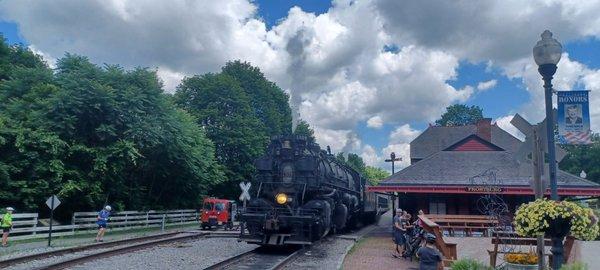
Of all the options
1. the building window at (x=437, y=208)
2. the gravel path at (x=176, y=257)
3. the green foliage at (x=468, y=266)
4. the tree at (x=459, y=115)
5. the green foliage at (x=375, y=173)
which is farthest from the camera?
the green foliage at (x=375, y=173)

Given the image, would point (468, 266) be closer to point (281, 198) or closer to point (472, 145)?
point (281, 198)

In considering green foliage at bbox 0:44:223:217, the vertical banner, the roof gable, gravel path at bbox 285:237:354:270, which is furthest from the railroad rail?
the roof gable

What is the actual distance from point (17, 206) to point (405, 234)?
16118 mm

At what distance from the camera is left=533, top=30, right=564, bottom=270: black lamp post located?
22.6ft

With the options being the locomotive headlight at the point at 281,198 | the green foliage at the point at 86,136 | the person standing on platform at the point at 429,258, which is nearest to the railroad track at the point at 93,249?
the green foliage at the point at 86,136

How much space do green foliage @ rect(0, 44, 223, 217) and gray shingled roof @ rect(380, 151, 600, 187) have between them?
11.7m

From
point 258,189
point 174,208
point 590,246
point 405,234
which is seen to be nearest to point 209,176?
point 174,208

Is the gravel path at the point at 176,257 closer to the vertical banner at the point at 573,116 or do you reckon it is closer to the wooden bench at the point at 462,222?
the wooden bench at the point at 462,222

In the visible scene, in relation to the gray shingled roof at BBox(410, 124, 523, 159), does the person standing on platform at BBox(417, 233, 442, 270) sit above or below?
below

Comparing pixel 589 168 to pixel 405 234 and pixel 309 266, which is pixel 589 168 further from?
pixel 309 266

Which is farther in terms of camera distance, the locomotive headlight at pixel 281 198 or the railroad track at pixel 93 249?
the locomotive headlight at pixel 281 198

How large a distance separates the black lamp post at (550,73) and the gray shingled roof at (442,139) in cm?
3852

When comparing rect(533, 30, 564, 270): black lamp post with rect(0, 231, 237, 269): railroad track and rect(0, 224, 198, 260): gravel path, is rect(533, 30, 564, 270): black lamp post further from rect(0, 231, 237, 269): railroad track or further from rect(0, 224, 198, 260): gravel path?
rect(0, 224, 198, 260): gravel path

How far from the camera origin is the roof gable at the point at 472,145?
28.0 m
